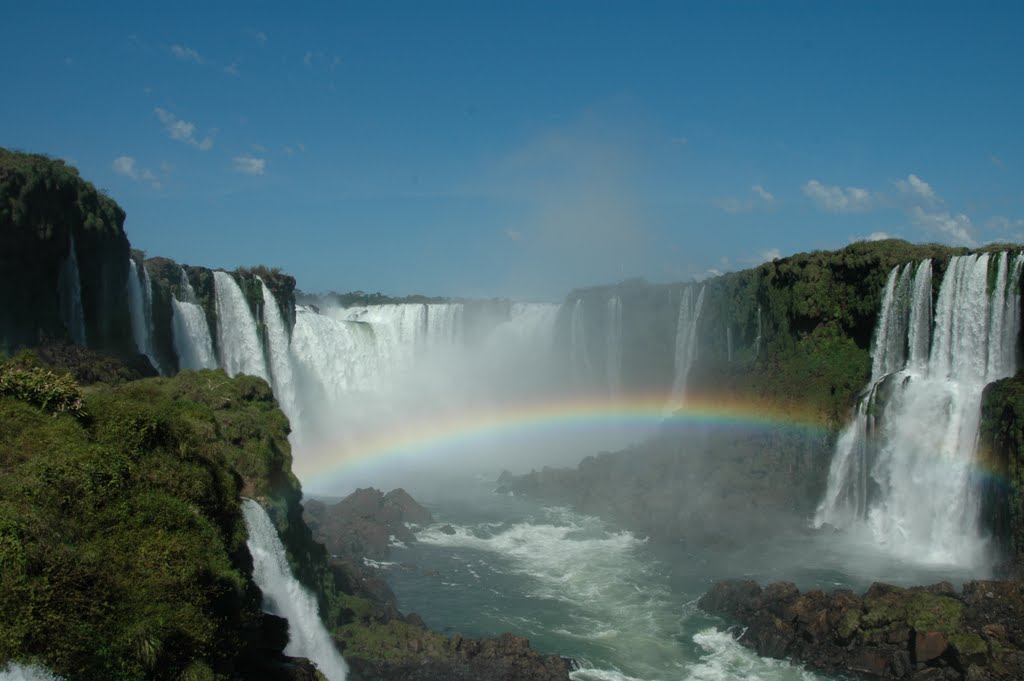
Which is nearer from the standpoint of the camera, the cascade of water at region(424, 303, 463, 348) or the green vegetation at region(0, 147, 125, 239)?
the green vegetation at region(0, 147, 125, 239)

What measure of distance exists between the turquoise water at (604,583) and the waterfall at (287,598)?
4.96 m

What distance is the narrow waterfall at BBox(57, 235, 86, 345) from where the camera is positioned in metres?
20.8

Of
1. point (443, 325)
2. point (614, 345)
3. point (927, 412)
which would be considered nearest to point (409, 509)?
point (614, 345)

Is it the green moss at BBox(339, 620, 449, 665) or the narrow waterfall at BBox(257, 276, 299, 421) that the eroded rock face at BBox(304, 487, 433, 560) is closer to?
the narrow waterfall at BBox(257, 276, 299, 421)

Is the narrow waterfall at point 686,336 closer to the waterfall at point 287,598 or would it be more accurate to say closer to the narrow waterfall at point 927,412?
the narrow waterfall at point 927,412

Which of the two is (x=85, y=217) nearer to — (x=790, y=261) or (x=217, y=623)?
(x=217, y=623)

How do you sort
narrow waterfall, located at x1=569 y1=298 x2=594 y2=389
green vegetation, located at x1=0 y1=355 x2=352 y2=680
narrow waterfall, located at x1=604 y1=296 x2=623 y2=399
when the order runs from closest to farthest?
green vegetation, located at x1=0 y1=355 x2=352 y2=680 → narrow waterfall, located at x1=604 y1=296 x2=623 y2=399 → narrow waterfall, located at x1=569 y1=298 x2=594 y2=389

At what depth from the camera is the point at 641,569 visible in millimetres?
22406

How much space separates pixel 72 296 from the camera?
21094 mm

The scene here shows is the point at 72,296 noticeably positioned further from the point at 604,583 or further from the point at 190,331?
the point at 604,583

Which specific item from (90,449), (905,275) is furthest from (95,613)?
(905,275)

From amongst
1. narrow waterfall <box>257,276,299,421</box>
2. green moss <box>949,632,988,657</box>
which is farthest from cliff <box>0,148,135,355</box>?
green moss <box>949,632,988,657</box>

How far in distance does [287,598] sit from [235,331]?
20.1 metres

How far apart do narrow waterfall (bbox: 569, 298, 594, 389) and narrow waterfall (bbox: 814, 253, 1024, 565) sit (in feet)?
57.3
